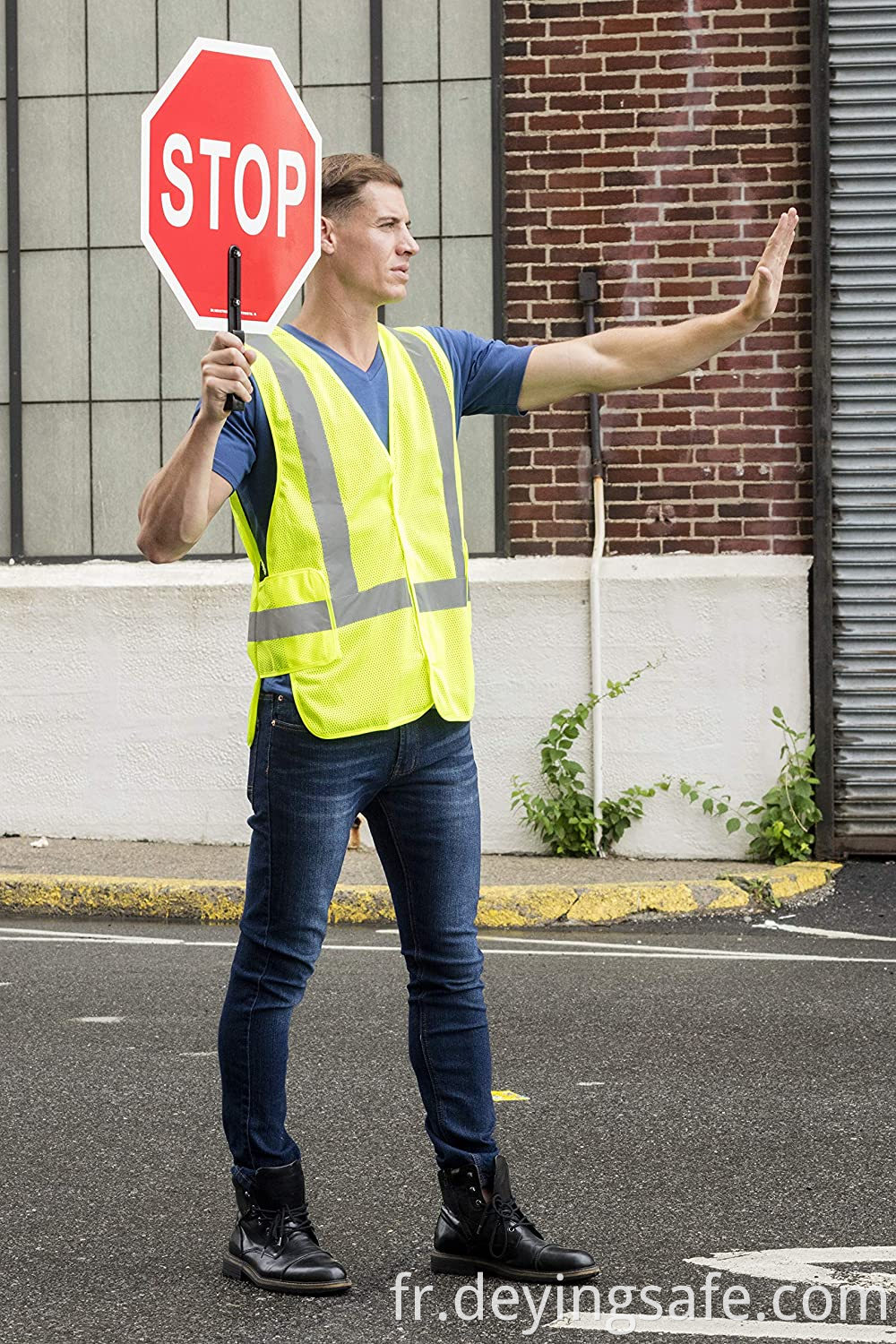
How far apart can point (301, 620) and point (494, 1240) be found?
125cm

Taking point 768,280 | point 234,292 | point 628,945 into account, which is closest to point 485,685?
point 628,945

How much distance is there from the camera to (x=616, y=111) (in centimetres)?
1006

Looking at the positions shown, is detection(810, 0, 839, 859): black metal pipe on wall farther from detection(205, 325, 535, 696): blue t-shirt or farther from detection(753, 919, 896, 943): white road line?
detection(205, 325, 535, 696): blue t-shirt

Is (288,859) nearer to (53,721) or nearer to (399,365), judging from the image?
(399,365)

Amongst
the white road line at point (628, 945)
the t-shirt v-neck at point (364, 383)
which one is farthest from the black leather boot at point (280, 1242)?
the white road line at point (628, 945)

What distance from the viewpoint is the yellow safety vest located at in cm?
352

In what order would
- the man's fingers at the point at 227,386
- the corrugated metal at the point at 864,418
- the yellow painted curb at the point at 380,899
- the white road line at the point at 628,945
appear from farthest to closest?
the corrugated metal at the point at 864,418, the yellow painted curb at the point at 380,899, the white road line at the point at 628,945, the man's fingers at the point at 227,386

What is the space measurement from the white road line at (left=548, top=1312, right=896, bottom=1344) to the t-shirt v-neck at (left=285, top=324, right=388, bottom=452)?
169 centimetres

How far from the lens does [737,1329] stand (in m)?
3.31

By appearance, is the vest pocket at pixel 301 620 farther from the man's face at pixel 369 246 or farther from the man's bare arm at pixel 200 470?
the man's face at pixel 369 246

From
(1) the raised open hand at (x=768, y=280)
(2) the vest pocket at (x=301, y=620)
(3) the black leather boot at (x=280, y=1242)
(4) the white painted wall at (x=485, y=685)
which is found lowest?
(3) the black leather boot at (x=280, y=1242)

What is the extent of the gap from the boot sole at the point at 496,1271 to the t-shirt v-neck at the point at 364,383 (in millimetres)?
1598

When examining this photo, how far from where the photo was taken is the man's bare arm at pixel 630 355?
3.75 m

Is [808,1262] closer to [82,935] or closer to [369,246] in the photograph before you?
[369,246]
